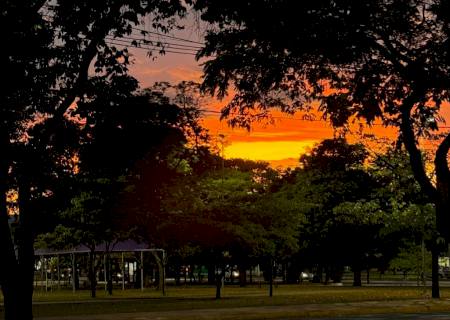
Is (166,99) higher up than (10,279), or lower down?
higher up

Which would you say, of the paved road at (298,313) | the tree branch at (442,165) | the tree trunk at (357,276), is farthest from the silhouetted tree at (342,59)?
the tree trunk at (357,276)

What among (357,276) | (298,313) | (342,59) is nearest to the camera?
(342,59)

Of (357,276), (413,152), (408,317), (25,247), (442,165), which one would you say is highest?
(413,152)

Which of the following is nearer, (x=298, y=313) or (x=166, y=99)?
(x=166, y=99)

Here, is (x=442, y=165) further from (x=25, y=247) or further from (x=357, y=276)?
(x=357, y=276)

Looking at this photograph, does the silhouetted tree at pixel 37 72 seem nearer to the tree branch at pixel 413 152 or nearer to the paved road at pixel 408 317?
the tree branch at pixel 413 152

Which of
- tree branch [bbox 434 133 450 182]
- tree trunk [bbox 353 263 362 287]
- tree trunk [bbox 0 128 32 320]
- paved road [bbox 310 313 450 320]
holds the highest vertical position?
tree branch [bbox 434 133 450 182]

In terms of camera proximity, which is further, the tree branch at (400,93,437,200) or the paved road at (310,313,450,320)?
the paved road at (310,313,450,320)

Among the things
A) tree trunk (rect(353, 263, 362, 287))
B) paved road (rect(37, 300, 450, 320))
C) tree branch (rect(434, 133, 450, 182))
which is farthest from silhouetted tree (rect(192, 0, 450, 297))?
tree trunk (rect(353, 263, 362, 287))

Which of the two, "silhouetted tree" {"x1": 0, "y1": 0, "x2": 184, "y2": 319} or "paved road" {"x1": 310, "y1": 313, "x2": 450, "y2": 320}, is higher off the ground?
"silhouetted tree" {"x1": 0, "y1": 0, "x2": 184, "y2": 319}

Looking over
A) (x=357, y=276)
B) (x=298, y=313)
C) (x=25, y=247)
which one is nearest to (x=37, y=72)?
(x=25, y=247)

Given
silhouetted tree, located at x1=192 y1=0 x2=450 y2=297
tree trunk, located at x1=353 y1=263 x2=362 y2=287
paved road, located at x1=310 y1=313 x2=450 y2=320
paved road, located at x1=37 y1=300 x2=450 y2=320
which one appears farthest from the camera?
tree trunk, located at x1=353 y1=263 x2=362 y2=287

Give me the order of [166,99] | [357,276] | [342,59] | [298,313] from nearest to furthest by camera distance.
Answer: [342,59]
[166,99]
[298,313]
[357,276]

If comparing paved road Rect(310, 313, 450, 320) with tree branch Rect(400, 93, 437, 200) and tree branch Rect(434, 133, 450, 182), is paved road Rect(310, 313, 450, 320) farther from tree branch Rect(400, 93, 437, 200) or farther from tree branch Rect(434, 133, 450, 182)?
tree branch Rect(434, 133, 450, 182)
